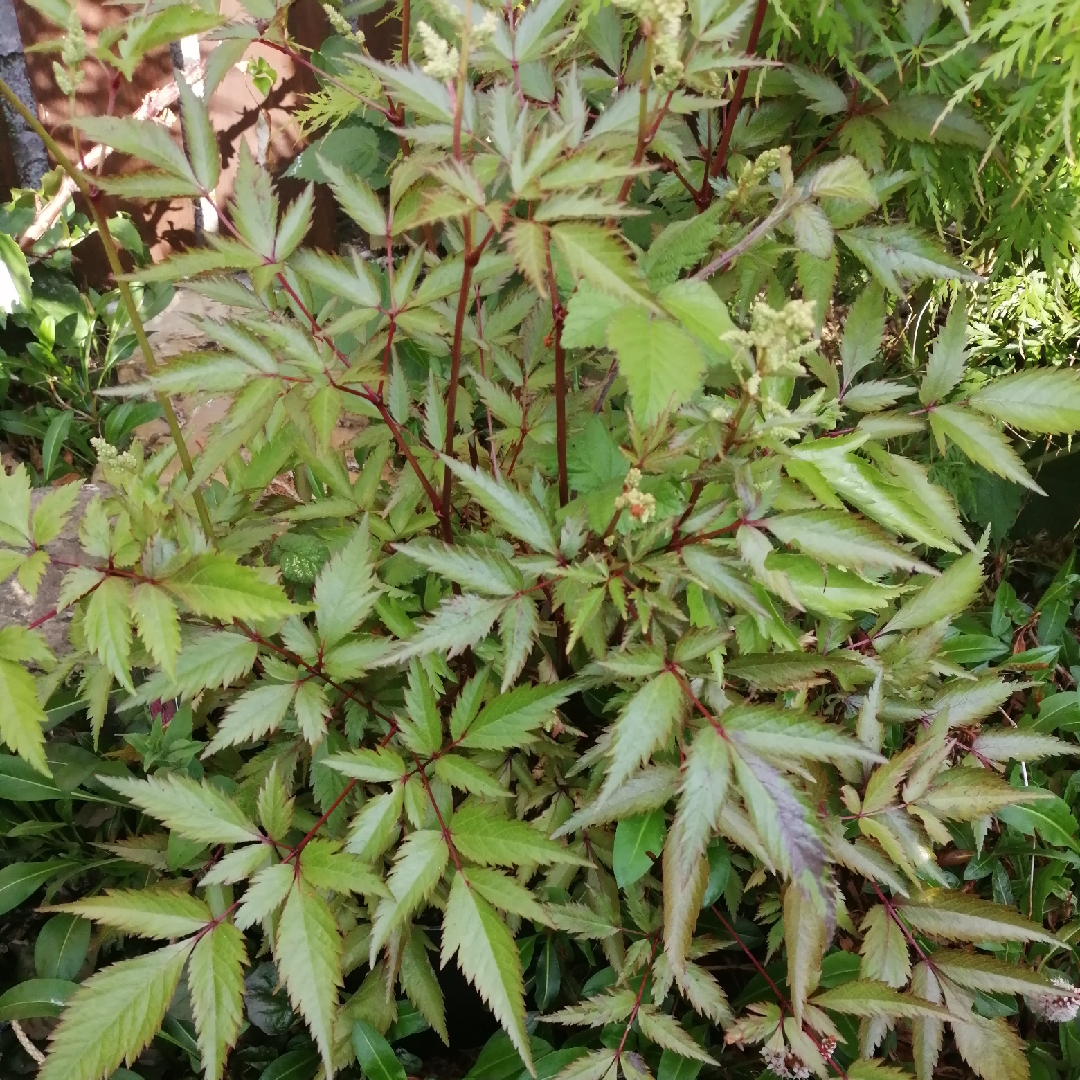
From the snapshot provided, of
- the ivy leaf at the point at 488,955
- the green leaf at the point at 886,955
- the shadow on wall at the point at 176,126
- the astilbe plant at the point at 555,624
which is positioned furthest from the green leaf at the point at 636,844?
the shadow on wall at the point at 176,126

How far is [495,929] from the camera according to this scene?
2.63 ft

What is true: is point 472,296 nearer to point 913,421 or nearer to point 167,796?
point 913,421

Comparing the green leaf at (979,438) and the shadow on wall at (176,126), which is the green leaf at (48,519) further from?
the shadow on wall at (176,126)

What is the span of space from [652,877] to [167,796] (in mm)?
581

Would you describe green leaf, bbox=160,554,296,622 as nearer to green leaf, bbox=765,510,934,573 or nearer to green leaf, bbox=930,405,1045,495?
green leaf, bbox=765,510,934,573

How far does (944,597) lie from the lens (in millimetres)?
1087

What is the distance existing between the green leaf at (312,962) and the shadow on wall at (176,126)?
1755 millimetres

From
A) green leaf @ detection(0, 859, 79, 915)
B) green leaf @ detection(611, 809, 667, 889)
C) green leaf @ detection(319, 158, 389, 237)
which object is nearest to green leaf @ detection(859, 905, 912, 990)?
green leaf @ detection(611, 809, 667, 889)

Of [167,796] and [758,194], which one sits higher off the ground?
[758,194]

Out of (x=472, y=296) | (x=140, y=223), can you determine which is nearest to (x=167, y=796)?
(x=472, y=296)

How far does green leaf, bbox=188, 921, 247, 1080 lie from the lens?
0.75 metres

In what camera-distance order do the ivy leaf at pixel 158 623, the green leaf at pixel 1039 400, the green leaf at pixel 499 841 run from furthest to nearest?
the green leaf at pixel 1039 400 < the green leaf at pixel 499 841 < the ivy leaf at pixel 158 623

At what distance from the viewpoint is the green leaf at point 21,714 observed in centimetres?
69

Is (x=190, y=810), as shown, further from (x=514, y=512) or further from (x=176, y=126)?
(x=176, y=126)
